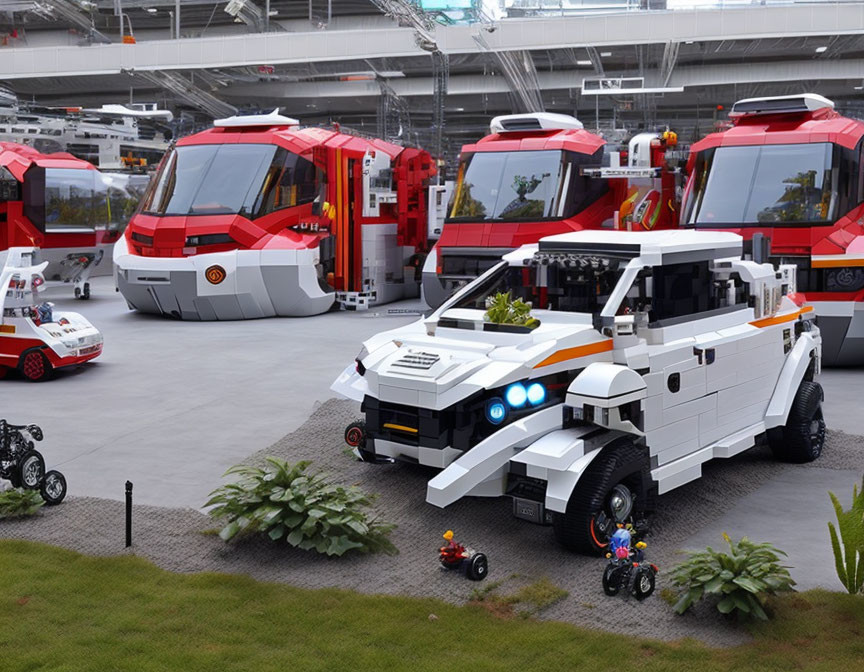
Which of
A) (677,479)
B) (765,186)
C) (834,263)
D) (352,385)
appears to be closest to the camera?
(677,479)

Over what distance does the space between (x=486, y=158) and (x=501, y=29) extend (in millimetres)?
11715

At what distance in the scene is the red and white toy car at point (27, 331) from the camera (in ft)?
39.4

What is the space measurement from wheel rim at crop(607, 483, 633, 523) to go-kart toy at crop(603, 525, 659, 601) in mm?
547

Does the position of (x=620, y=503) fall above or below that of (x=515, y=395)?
below

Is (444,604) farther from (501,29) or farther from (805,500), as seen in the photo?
(501,29)

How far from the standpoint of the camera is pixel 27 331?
39.8 ft

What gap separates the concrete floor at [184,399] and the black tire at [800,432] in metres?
1.44

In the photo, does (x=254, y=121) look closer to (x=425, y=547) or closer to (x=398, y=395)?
(x=398, y=395)

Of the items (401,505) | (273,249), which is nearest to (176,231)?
(273,249)

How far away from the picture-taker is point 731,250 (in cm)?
813

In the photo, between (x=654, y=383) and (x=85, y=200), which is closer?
(x=654, y=383)

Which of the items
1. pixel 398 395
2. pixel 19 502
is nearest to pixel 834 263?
pixel 398 395

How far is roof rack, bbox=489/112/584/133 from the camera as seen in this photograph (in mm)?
17188

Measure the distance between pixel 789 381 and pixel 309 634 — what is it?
4.77 meters
